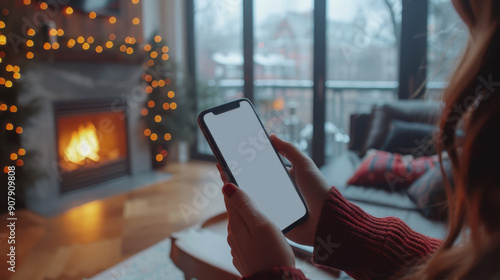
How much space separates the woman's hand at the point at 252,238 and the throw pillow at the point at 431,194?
122 cm

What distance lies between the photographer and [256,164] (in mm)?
770

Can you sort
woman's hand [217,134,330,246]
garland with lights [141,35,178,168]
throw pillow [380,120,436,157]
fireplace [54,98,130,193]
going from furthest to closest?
garland with lights [141,35,178,168] → fireplace [54,98,130,193] → throw pillow [380,120,436,157] → woman's hand [217,134,330,246]

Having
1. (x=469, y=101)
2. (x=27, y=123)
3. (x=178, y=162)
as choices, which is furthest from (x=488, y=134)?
(x=178, y=162)

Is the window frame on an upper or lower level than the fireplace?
upper

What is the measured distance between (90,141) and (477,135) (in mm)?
3364

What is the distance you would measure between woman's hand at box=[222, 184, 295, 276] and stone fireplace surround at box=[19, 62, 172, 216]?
7.98 feet

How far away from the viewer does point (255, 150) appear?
30.8 inches

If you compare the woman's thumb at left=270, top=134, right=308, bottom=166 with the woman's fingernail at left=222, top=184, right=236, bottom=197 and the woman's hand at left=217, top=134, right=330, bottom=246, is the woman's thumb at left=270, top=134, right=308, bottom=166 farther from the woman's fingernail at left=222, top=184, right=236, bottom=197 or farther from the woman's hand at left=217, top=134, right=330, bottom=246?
the woman's fingernail at left=222, top=184, right=236, bottom=197

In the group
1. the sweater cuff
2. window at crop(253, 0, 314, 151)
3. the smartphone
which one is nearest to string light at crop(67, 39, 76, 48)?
window at crop(253, 0, 314, 151)

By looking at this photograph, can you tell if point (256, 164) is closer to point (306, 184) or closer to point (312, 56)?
point (306, 184)

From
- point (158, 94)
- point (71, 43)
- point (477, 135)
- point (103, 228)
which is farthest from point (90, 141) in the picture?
point (477, 135)

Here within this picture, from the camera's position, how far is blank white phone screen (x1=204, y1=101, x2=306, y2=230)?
0.74m

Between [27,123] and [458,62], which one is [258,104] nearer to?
[27,123]

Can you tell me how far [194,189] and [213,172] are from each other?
1.96 feet
